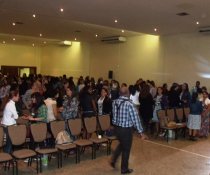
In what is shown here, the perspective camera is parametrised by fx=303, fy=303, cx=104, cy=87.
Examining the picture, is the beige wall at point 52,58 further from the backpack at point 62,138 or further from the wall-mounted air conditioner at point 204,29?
the backpack at point 62,138

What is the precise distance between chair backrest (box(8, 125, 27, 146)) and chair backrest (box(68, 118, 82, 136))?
1.17 metres

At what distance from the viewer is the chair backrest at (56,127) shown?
6336 mm

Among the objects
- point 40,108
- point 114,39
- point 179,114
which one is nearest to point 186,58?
point 114,39

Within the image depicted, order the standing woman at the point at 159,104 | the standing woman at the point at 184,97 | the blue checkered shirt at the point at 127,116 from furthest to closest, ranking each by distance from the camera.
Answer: the standing woman at the point at 184,97 → the standing woman at the point at 159,104 → the blue checkered shirt at the point at 127,116

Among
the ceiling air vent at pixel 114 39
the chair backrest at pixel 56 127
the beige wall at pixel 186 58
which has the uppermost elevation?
the ceiling air vent at pixel 114 39

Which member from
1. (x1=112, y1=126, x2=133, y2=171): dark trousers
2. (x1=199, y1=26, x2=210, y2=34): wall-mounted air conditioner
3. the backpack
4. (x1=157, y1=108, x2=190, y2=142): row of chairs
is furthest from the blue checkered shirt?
(x1=199, y1=26, x2=210, y2=34): wall-mounted air conditioner

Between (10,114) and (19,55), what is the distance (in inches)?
768

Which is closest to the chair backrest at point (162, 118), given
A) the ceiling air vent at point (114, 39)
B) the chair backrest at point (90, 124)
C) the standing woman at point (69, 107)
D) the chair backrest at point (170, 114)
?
the chair backrest at point (170, 114)

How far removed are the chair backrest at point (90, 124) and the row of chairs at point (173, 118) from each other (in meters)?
2.32

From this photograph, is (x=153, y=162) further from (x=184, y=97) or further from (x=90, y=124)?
(x=184, y=97)

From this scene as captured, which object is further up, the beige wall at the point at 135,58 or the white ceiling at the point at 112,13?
the white ceiling at the point at 112,13

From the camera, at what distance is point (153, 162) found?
650 cm

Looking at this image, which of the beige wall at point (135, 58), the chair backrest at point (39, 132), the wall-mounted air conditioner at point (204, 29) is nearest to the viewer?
the chair backrest at point (39, 132)

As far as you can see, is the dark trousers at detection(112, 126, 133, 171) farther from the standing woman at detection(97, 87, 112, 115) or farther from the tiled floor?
the standing woman at detection(97, 87, 112, 115)
